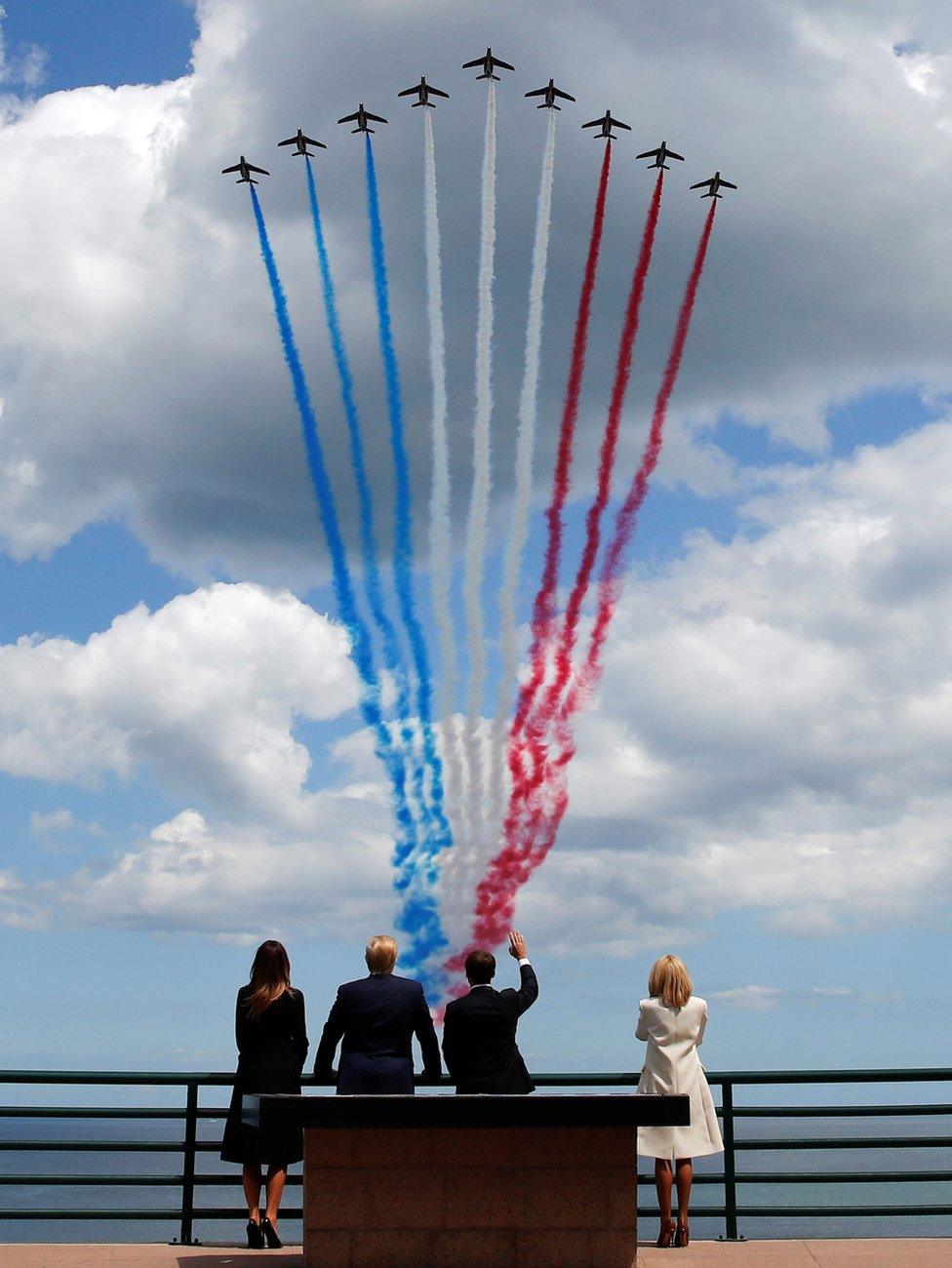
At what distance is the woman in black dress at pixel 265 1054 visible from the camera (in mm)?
10758

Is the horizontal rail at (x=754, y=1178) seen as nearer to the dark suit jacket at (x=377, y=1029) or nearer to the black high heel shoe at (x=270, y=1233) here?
the black high heel shoe at (x=270, y=1233)

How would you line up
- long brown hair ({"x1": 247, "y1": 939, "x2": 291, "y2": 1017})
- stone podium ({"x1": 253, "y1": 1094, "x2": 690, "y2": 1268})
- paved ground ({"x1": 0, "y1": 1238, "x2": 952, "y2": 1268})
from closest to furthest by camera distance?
stone podium ({"x1": 253, "y1": 1094, "x2": 690, "y2": 1268}), paved ground ({"x1": 0, "y1": 1238, "x2": 952, "y2": 1268}), long brown hair ({"x1": 247, "y1": 939, "x2": 291, "y2": 1017})

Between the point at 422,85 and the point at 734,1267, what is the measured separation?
27458mm

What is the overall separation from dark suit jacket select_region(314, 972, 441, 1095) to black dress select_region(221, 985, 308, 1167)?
1.27 feet

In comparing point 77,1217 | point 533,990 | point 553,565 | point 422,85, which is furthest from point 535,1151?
point 422,85

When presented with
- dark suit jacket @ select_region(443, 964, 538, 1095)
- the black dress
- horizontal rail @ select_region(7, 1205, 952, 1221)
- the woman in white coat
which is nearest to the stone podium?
dark suit jacket @ select_region(443, 964, 538, 1095)

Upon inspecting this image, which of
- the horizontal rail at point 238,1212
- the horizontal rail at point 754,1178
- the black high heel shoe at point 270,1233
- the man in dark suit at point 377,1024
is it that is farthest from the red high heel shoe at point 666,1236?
the black high heel shoe at point 270,1233

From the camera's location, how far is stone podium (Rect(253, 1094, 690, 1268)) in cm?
946

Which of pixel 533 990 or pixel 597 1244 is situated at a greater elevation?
pixel 533 990

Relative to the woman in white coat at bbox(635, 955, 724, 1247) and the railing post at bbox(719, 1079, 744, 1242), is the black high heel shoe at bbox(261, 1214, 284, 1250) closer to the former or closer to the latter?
the woman in white coat at bbox(635, 955, 724, 1247)

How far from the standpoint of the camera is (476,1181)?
9680 mm

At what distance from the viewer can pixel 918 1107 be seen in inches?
463

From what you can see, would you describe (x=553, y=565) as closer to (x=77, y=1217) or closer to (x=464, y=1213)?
(x=77, y=1217)

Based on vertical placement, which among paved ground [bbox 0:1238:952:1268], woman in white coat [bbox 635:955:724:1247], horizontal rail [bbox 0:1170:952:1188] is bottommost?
paved ground [bbox 0:1238:952:1268]
